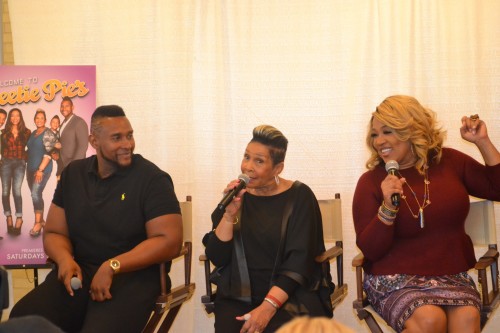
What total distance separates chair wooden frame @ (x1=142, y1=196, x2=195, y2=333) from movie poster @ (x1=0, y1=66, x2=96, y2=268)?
911 mm

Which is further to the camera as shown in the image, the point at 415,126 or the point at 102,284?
the point at 415,126

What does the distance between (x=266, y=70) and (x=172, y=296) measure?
1.73m

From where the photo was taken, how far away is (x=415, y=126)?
3.39 metres

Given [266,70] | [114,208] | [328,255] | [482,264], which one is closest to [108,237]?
[114,208]

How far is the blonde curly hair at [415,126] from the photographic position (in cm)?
338

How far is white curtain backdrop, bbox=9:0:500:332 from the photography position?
14.4ft

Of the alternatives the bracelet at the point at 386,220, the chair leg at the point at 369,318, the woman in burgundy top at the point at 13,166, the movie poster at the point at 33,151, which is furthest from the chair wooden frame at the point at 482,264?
the woman in burgundy top at the point at 13,166

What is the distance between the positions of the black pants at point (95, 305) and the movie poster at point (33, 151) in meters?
0.97

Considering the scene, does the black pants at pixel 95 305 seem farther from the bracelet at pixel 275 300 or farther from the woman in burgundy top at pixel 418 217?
the woman in burgundy top at pixel 418 217

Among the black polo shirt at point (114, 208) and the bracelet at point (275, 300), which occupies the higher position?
the black polo shirt at point (114, 208)

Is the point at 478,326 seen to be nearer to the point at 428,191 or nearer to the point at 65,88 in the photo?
the point at 428,191

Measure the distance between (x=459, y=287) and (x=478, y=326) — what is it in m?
0.19

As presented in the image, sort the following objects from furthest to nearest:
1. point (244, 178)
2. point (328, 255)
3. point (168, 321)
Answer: point (168, 321) < point (328, 255) < point (244, 178)

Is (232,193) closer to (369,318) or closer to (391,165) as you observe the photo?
(391,165)
